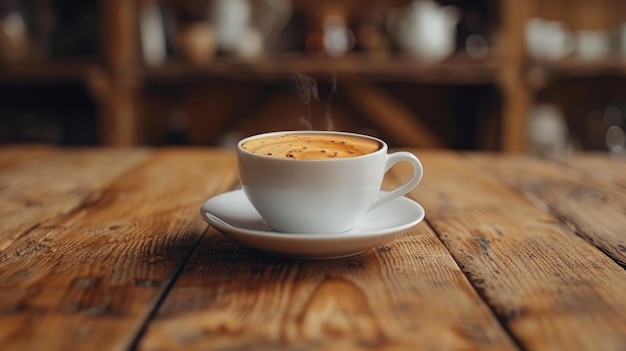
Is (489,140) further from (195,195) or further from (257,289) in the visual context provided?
(257,289)

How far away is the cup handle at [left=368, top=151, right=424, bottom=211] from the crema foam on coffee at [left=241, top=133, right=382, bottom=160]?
19 mm

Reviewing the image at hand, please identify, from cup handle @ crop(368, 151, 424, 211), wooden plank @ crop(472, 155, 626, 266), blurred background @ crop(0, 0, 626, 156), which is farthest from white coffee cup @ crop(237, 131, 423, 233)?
blurred background @ crop(0, 0, 626, 156)

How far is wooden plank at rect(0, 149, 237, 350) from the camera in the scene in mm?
476

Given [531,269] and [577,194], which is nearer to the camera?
[531,269]

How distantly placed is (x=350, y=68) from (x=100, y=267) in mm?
1718

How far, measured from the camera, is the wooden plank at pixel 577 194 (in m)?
0.76

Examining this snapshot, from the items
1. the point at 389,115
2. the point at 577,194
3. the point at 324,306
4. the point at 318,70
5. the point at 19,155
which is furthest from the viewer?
the point at 389,115

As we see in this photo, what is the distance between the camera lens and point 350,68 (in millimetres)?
2254

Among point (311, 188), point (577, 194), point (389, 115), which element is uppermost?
point (311, 188)

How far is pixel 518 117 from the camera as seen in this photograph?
7.59 ft

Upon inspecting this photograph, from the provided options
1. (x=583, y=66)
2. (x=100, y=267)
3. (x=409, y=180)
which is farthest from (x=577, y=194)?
(x=583, y=66)

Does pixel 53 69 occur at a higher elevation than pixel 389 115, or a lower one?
higher

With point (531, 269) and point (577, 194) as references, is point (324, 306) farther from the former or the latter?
point (577, 194)

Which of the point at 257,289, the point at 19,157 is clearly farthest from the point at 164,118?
the point at 257,289
